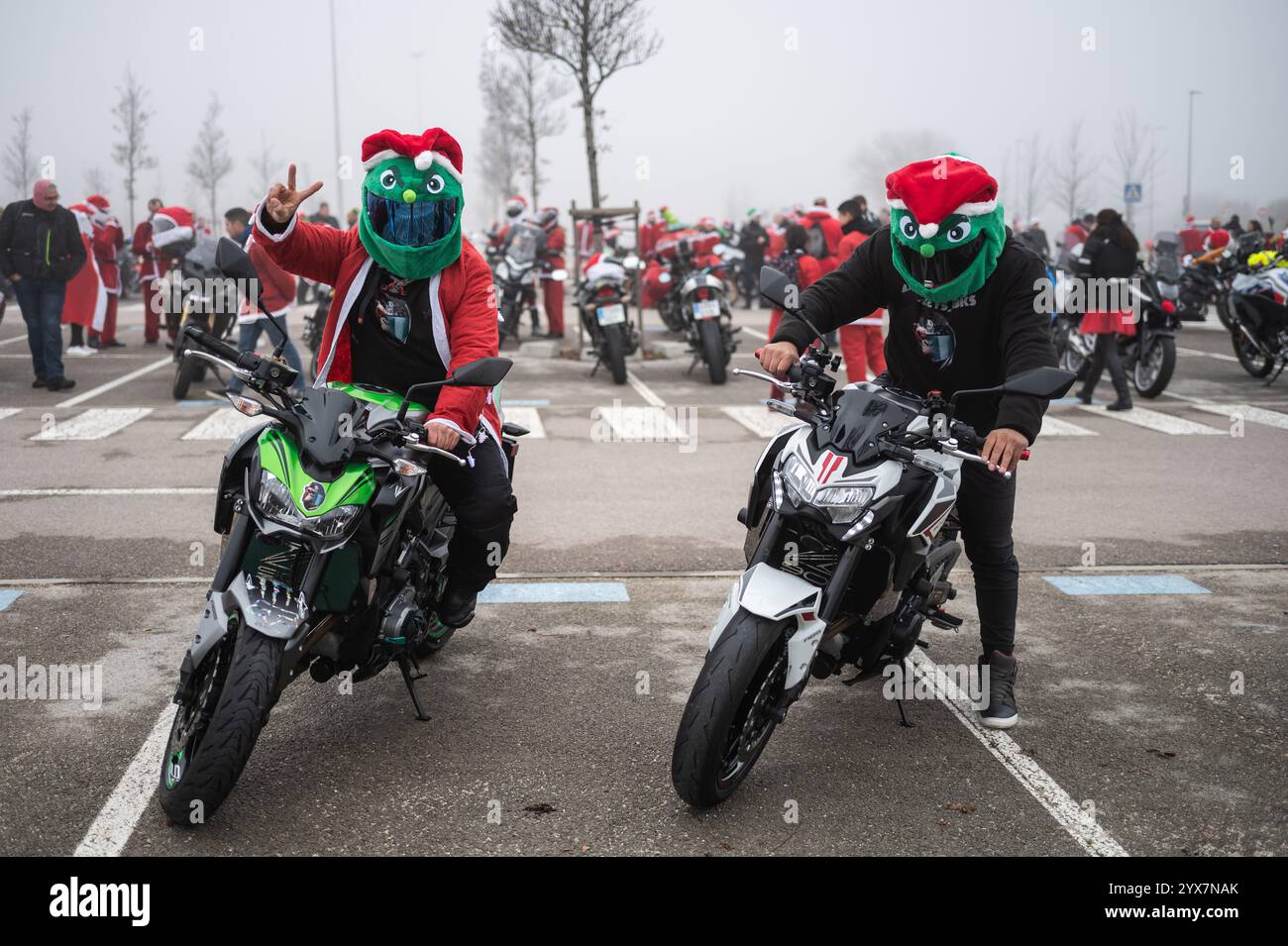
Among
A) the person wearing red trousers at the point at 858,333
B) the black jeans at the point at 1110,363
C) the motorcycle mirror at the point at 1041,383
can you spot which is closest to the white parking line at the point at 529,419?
the person wearing red trousers at the point at 858,333

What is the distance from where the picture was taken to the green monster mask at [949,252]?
390cm

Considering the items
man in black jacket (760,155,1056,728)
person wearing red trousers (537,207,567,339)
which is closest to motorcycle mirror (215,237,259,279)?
man in black jacket (760,155,1056,728)

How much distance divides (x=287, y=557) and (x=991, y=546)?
7.58ft

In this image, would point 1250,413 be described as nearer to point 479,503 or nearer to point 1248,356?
point 1248,356

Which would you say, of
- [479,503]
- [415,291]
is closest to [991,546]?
[479,503]

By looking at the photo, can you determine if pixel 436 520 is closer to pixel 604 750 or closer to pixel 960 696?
pixel 604 750

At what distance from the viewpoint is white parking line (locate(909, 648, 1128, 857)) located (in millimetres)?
3512

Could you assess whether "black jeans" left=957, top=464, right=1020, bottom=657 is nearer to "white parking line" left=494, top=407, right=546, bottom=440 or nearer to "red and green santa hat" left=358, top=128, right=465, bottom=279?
"red and green santa hat" left=358, top=128, right=465, bottom=279

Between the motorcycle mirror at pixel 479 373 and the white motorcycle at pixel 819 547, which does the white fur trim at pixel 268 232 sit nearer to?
the motorcycle mirror at pixel 479 373

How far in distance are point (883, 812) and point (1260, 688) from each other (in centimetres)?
184

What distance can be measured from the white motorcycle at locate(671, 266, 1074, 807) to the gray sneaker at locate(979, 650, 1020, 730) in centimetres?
64

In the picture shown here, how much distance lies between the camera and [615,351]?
13.3 meters
